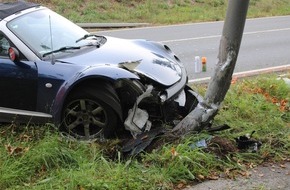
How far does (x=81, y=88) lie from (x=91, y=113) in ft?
0.93

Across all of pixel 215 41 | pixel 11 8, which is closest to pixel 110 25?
pixel 215 41

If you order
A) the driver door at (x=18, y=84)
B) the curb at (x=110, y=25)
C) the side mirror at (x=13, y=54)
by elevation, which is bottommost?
the curb at (x=110, y=25)

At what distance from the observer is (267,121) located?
514cm

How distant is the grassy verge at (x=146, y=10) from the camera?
1661 centimetres

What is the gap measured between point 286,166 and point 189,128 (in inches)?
39.2

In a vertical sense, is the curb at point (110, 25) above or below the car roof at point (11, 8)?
below

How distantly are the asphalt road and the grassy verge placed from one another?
171cm

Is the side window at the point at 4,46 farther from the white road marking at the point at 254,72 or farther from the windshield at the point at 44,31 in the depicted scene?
the white road marking at the point at 254,72

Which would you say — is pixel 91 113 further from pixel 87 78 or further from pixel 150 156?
pixel 150 156

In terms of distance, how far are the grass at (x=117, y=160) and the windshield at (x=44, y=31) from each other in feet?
3.13

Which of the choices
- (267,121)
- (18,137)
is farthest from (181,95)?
(18,137)

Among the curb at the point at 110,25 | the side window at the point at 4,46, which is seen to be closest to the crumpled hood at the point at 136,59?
the side window at the point at 4,46

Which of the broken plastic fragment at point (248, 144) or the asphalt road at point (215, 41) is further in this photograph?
the asphalt road at point (215, 41)

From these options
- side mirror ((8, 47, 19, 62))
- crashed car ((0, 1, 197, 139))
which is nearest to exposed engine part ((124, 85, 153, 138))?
crashed car ((0, 1, 197, 139))
